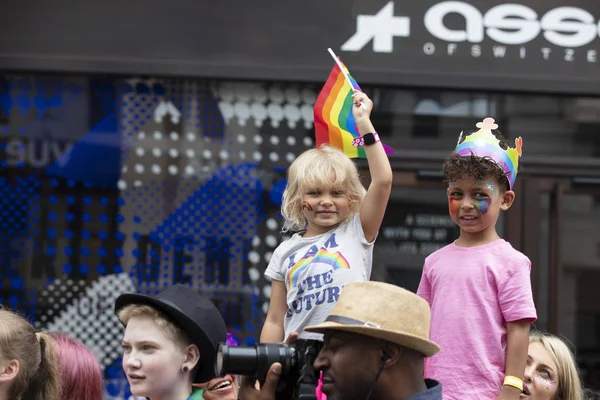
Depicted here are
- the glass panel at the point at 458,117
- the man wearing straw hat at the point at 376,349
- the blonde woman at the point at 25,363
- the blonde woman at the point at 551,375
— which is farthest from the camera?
the glass panel at the point at 458,117

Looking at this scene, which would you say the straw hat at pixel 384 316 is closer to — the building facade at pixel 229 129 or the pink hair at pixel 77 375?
the pink hair at pixel 77 375

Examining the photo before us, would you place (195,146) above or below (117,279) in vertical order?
above

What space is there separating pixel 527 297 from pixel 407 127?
2573 millimetres

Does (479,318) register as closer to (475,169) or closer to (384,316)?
(475,169)

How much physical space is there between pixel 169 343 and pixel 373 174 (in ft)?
3.20

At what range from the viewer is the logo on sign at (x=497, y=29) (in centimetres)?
633

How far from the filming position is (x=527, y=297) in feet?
12.9

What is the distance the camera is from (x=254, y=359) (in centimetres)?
321

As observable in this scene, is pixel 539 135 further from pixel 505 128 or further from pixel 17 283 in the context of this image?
pixel 17 283

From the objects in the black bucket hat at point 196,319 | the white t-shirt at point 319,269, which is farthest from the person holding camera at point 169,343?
the white t-shirt at point 319,269

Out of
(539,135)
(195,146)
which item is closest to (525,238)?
(539,135)

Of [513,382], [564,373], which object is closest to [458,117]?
[564,373]

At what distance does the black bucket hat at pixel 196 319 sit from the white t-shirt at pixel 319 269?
0.36m

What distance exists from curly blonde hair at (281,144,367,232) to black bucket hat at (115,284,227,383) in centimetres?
63
